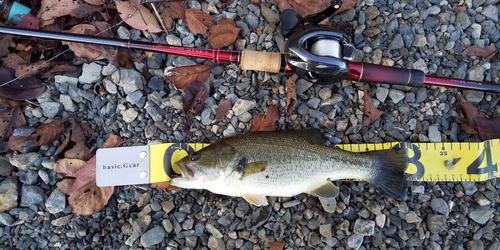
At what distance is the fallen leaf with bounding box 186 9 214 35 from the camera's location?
3312mm

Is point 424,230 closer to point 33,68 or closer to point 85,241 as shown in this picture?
point 85,241

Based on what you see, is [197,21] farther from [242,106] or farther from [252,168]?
[252,168]

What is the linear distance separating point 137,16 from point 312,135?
1811 millimetres

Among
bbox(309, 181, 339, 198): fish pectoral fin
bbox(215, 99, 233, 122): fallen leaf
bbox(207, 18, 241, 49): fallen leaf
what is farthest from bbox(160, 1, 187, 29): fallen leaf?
bbox(309, 181, 339, 198): fish pectoral fin

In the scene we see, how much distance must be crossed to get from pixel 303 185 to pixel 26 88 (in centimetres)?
248

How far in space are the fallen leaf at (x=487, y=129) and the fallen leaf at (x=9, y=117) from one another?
12.8 ft

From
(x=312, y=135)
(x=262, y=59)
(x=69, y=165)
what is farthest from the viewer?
(x=69, y=165)

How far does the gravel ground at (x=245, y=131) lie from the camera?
10.6ft

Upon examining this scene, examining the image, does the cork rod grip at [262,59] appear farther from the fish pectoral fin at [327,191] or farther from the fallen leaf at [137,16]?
the fish pectoral fin at [327,191]

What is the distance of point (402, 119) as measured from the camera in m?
3.36

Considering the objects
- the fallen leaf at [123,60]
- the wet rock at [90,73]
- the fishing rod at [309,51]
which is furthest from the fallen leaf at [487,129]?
the wet rock at [90,73]

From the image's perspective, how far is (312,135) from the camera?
3.12 metres

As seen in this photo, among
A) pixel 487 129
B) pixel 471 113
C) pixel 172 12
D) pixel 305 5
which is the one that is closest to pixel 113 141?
pixel 172 12

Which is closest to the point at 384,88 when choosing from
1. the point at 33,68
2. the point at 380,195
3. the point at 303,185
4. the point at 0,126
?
the point at 380,195
